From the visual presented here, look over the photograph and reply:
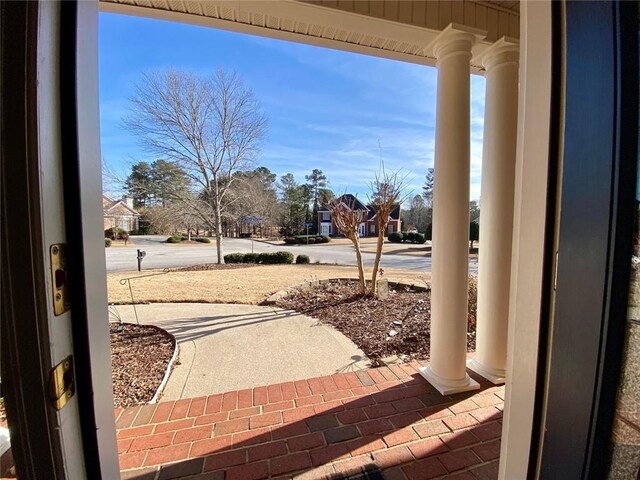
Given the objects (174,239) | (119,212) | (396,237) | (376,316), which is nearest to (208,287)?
(376,316)

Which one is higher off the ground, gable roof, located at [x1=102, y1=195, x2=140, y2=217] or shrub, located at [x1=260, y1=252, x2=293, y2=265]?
A: gable roof, located at [x1=102, y1=195, x2=140, y2=217]

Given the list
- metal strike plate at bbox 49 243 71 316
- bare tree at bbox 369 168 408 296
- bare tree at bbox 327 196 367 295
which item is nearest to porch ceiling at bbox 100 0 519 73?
metal strike plate at bbox 49 243 71 316

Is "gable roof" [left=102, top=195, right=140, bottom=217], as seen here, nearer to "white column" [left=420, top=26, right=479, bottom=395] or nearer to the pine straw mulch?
the pine straw mulch

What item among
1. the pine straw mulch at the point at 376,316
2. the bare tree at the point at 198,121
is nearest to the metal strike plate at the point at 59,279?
the pine straw mulch at the point at 376,316

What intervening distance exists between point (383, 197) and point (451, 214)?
361cm

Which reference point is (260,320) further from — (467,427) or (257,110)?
(257,110)

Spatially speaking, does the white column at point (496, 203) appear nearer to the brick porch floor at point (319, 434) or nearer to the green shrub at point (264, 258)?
the brick porch floor at point (319, 434)

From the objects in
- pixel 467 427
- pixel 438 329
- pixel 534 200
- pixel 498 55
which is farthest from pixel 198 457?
pixel 498 55

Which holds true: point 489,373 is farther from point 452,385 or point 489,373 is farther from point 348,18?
point 348,18

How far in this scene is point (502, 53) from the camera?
214 cm

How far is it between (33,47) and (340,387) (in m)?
A: 2.49

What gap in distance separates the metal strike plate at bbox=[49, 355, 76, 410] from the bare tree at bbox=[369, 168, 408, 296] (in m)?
5.11

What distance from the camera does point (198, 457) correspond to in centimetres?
162

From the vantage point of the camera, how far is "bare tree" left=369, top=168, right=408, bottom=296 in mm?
5445
